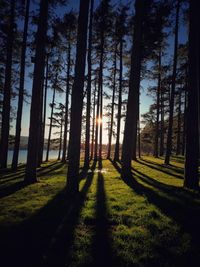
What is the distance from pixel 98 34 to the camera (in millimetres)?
16734

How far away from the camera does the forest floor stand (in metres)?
3.10

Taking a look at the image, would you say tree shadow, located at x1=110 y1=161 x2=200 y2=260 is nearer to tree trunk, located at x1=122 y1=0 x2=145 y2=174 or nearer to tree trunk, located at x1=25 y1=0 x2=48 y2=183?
tree trunk, located at x1=122 y1=0 x2=145 y2=174

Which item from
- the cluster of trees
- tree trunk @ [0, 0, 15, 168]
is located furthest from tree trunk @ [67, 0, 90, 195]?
tree trunk @ [0, 0, 15, 168]

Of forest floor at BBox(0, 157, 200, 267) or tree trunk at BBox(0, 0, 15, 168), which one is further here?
tree trunk at BBox(0, 0, 15, 168)

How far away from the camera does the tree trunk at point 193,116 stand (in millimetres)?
7543

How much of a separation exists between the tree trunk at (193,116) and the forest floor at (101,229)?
1225 mm

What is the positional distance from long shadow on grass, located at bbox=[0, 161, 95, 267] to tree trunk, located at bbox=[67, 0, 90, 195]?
1543mm

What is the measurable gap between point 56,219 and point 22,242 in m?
1.17

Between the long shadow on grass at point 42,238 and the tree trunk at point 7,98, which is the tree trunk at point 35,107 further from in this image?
the tree trunk at point 7,98

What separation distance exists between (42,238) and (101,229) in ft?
4.15

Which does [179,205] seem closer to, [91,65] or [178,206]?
[178,206]

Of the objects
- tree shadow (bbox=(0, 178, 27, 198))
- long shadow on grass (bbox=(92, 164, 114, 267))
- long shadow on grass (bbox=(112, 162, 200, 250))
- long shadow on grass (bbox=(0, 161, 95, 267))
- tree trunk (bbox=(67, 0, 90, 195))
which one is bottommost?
tree shadow (bbox=(0, 178, 27, 198))

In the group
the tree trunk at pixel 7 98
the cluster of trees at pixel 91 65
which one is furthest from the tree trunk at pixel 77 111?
the tree trunk at pixel 7 98

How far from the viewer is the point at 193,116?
760cm
